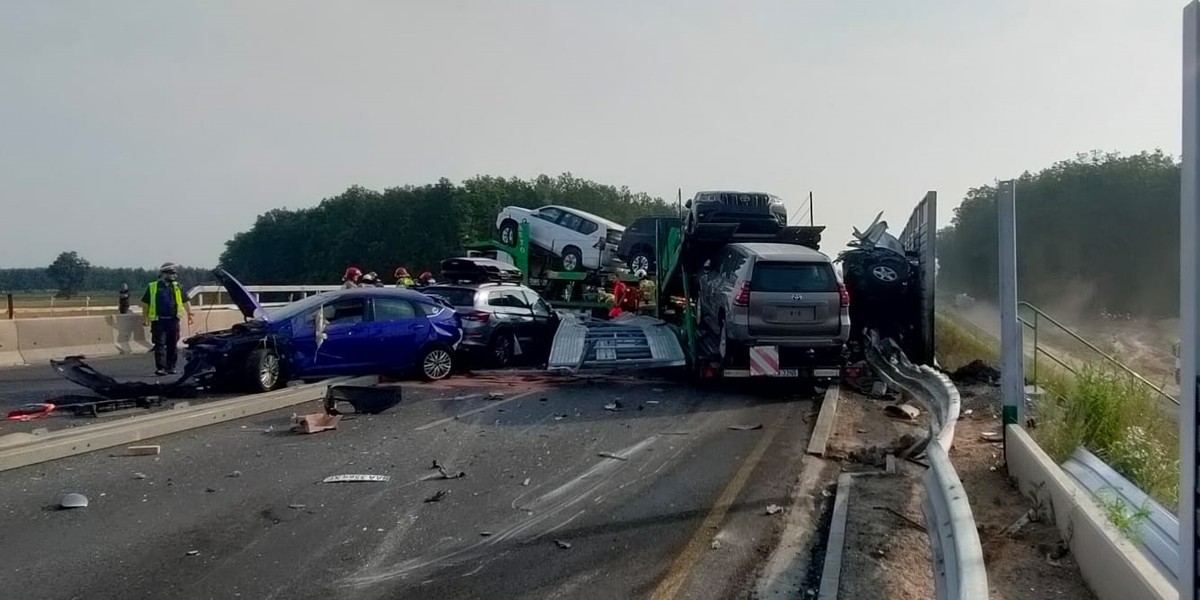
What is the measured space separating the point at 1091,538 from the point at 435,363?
11016 mm

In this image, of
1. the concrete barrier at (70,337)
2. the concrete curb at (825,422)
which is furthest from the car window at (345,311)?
the concrete curb at (825,422)

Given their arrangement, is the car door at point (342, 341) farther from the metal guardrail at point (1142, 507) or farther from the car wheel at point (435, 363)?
the metal guardrail at point (1142, 507)

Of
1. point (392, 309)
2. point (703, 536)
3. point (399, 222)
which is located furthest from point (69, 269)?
point (703, 536)

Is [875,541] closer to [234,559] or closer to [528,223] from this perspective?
[234,559]

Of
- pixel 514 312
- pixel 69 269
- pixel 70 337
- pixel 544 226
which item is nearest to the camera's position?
pixel 514 312

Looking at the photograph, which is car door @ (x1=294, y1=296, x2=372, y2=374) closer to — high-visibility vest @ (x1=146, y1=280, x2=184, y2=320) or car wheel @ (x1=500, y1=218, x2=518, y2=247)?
high-visibility vest @ (x1=146, y1=280, x2=184, y2=320)

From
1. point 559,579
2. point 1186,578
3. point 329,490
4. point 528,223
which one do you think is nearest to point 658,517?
point 559,579

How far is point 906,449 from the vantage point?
27.6ft

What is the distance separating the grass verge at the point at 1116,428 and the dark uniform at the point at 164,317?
12.7 m

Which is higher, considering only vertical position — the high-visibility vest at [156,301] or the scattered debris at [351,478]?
the high-visibility vest at [156,301]

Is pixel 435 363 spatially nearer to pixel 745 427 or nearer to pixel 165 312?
pixel 165 312

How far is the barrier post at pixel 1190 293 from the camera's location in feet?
8.89

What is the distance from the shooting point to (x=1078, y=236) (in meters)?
23.2

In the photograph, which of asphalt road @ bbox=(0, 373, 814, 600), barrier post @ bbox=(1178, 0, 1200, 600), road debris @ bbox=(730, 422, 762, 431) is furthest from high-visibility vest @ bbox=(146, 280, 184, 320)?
barrier post @ bbox=(1178, 0, 1200, 600)
